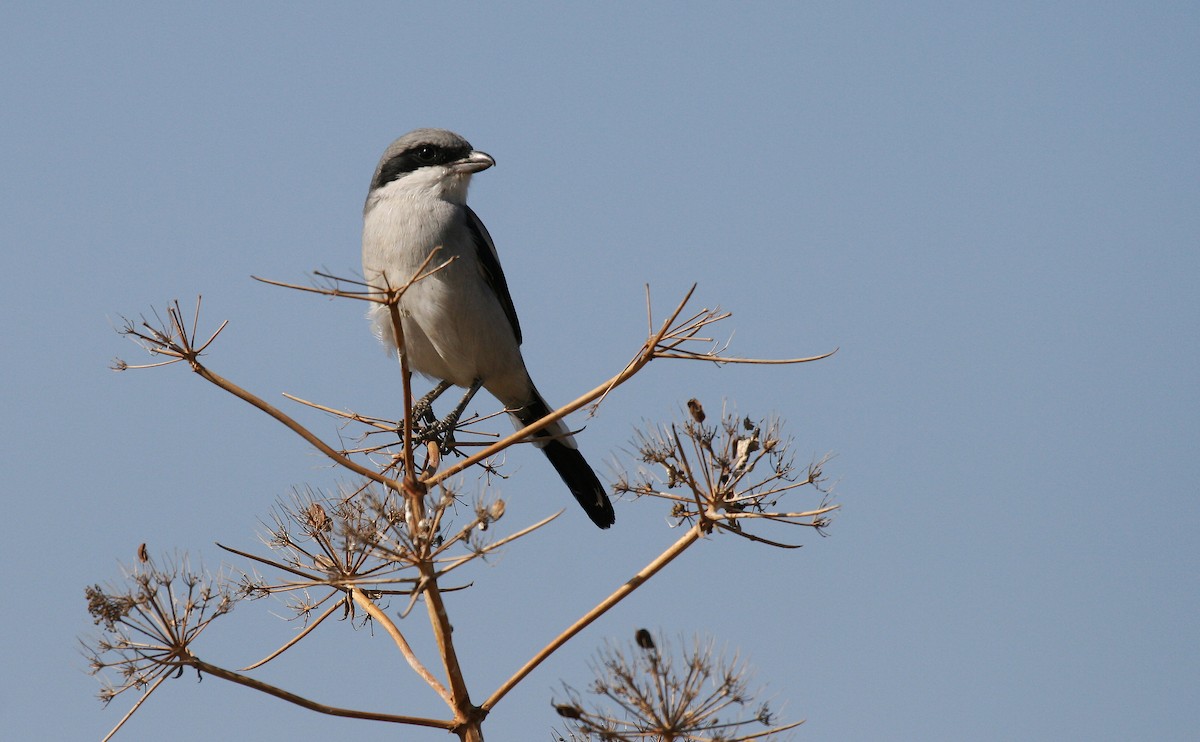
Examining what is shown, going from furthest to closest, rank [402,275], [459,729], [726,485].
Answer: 1. [402,275]
2. [726,485]
3. [459,729]

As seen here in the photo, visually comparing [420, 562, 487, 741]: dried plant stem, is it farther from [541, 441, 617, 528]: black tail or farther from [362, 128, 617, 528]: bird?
[541, 441, 617, 528]: black tail

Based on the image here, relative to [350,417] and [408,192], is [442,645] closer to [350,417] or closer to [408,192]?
[350,417]

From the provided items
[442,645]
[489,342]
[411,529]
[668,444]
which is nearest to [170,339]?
[411,529]

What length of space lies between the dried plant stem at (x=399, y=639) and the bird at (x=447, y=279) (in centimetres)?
208

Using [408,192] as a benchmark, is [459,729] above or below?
below

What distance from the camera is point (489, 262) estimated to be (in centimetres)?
636

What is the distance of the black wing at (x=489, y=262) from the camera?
6.27 metres

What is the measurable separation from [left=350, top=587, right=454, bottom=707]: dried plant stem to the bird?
2081 mm

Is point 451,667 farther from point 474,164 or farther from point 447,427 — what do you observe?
point 474,164

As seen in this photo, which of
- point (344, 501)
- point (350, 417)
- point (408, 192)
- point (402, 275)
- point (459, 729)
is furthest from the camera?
point (408, 192)

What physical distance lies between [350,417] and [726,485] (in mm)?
1570

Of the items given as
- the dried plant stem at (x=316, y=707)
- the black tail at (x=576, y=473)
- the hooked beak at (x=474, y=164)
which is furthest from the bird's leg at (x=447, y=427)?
the dried plant stem at (x=316, y=707)

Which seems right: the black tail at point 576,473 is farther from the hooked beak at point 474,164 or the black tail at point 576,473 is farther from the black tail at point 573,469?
the hooked beak at point 474,164

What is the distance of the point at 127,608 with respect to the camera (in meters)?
2.87
